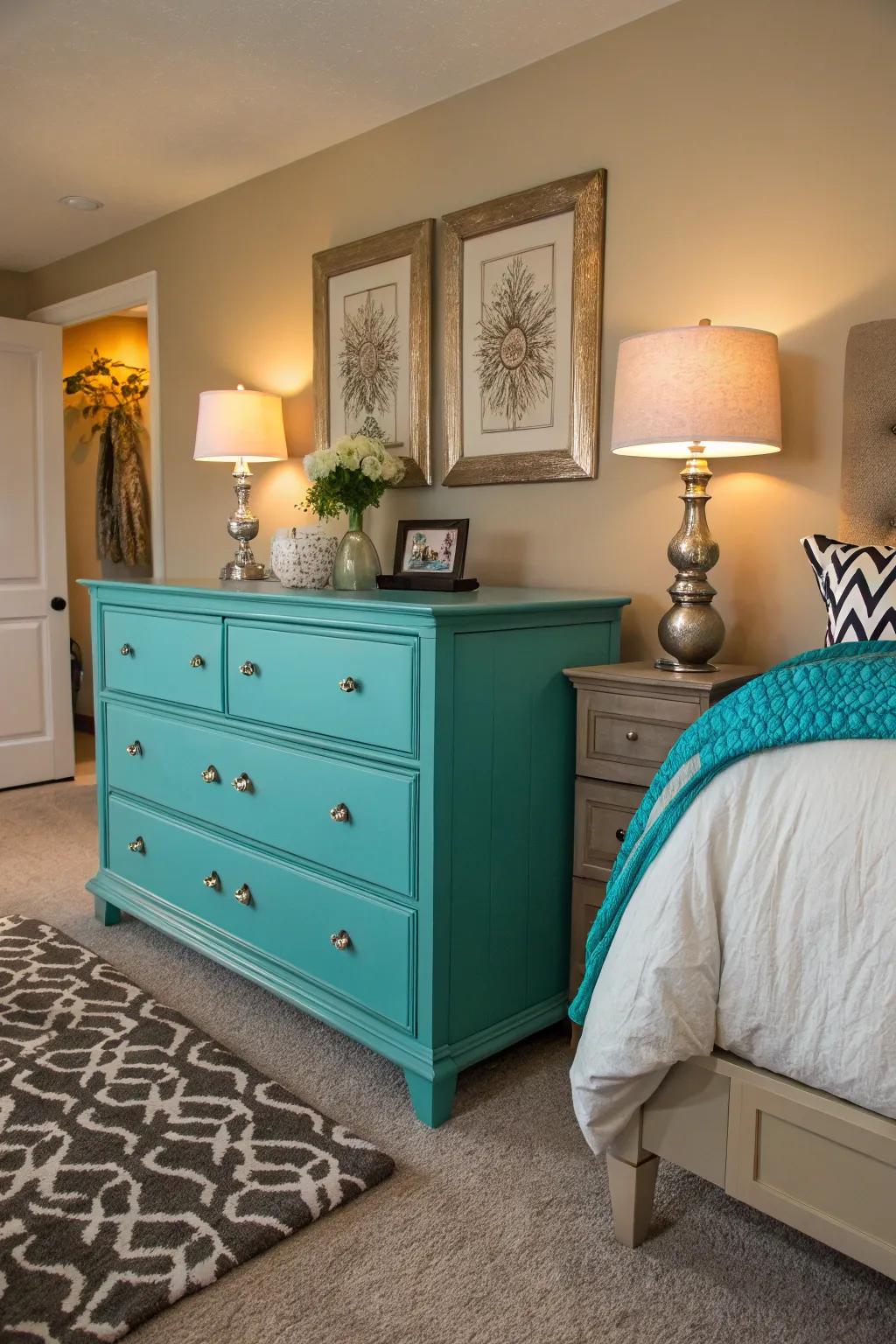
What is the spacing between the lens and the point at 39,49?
8.61ft

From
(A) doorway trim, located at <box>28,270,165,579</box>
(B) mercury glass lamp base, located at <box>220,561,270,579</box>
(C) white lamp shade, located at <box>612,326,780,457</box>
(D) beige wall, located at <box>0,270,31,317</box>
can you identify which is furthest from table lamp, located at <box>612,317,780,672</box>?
(D) beige wall, located at <box>0,270,31,317</box>

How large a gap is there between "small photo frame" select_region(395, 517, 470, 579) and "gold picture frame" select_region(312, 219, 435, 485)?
0.28m

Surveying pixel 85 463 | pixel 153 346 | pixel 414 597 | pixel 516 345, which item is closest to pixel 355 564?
pixel 414 597

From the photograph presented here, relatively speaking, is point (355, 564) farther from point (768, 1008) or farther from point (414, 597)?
point (768, 1008)

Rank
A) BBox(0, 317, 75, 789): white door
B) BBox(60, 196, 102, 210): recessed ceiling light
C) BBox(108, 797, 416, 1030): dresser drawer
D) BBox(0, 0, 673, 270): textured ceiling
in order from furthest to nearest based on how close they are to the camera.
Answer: BBox(0, 317, 75, 789): white door < BBox(60, 196, 102, 210): recessed ceiling light < BBox(0, 0, 673, 270): textured ceiling < BBox(108, 797, 416, 1030): dresser drawer

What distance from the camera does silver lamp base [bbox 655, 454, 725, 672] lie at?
6.89 ft

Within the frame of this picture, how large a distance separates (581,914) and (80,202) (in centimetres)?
327

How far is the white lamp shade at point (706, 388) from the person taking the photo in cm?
194

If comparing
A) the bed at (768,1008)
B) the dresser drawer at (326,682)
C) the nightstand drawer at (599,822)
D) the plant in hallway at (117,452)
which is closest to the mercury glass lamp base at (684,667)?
the nightstand drawer at (599,822)

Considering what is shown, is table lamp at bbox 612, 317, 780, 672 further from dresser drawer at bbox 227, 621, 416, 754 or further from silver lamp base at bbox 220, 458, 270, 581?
silver lamp base at bbox 220, 458, 270, 581

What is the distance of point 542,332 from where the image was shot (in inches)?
104

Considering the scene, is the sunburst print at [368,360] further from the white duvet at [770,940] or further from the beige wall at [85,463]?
the beige wall at [85,463]

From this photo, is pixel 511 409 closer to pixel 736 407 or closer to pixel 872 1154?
pixel 736 407

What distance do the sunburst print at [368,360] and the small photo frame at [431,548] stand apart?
53 cm
